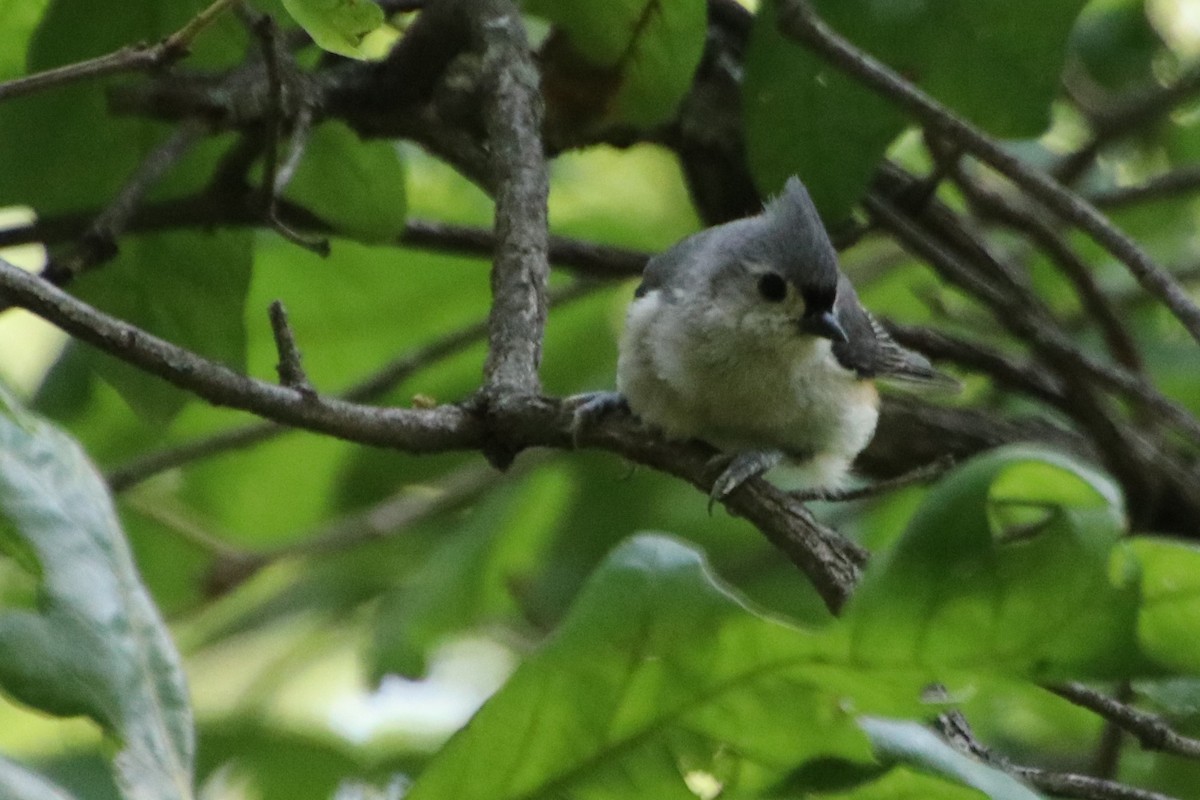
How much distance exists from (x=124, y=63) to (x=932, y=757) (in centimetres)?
77

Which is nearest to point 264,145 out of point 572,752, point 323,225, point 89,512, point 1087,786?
point 323,225

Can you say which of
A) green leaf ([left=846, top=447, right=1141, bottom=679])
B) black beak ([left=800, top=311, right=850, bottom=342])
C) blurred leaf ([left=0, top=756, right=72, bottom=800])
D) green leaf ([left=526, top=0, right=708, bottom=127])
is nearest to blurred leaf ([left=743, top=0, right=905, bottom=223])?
green leaf ([left=526, top=0, right=708, bottom=127])

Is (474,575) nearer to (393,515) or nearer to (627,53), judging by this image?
(393,515)

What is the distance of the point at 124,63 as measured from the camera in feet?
3.71

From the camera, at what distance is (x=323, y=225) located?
5.81 ft

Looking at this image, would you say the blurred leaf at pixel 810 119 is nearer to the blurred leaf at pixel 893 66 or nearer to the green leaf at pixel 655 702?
the blurred leaf at pixel 893 66

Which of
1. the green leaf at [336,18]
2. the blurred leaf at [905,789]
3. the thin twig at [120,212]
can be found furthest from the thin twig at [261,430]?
the blurred leaf at [905,789]

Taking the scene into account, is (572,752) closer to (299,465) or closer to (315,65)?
(315,65)

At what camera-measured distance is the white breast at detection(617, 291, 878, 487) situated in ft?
6.41

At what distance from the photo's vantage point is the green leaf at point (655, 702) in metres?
0.80

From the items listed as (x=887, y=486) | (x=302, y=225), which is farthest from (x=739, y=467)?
(x=302, y=225)

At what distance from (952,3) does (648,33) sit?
0.35 meters

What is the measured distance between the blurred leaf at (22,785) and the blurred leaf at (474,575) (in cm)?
119

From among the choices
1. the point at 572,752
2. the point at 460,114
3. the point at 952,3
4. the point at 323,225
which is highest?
the point at 952,3
